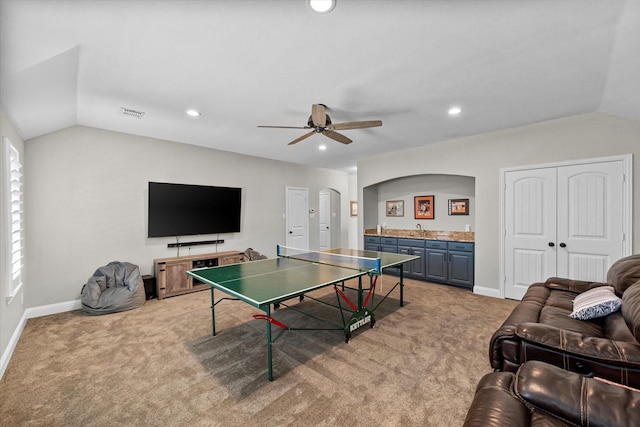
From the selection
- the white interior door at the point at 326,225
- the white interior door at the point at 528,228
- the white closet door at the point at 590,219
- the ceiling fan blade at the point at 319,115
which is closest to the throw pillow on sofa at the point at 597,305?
the white closet door at the point at 590,219

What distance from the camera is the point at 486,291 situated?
14.8ft

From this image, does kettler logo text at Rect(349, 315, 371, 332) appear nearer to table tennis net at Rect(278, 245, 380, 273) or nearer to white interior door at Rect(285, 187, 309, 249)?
table tennis net at Rect(278, 245, 380, 273)

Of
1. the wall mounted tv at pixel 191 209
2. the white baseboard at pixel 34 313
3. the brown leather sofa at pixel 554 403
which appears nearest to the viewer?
the brown leather sofa at pixel 554 403

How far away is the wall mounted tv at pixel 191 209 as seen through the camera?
4.56 metres

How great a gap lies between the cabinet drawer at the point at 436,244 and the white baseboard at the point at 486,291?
0.87m

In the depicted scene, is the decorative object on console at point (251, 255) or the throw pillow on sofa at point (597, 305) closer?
the throw pillow on sofa at point (597, 305)

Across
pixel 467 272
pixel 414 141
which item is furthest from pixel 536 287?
pixel 414 141

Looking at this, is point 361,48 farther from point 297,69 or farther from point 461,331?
point 461,331

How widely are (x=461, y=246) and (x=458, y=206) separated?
92 centimetres

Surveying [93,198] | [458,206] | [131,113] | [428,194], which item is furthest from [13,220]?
[458,206]

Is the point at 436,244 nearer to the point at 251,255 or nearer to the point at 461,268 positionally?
the point at 461,268

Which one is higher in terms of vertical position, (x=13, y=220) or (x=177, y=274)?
(x=13, y=220)

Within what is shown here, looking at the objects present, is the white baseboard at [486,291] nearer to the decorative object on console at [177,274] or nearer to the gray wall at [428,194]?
the gray wall at [428,194]

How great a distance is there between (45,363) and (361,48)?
3901mm
